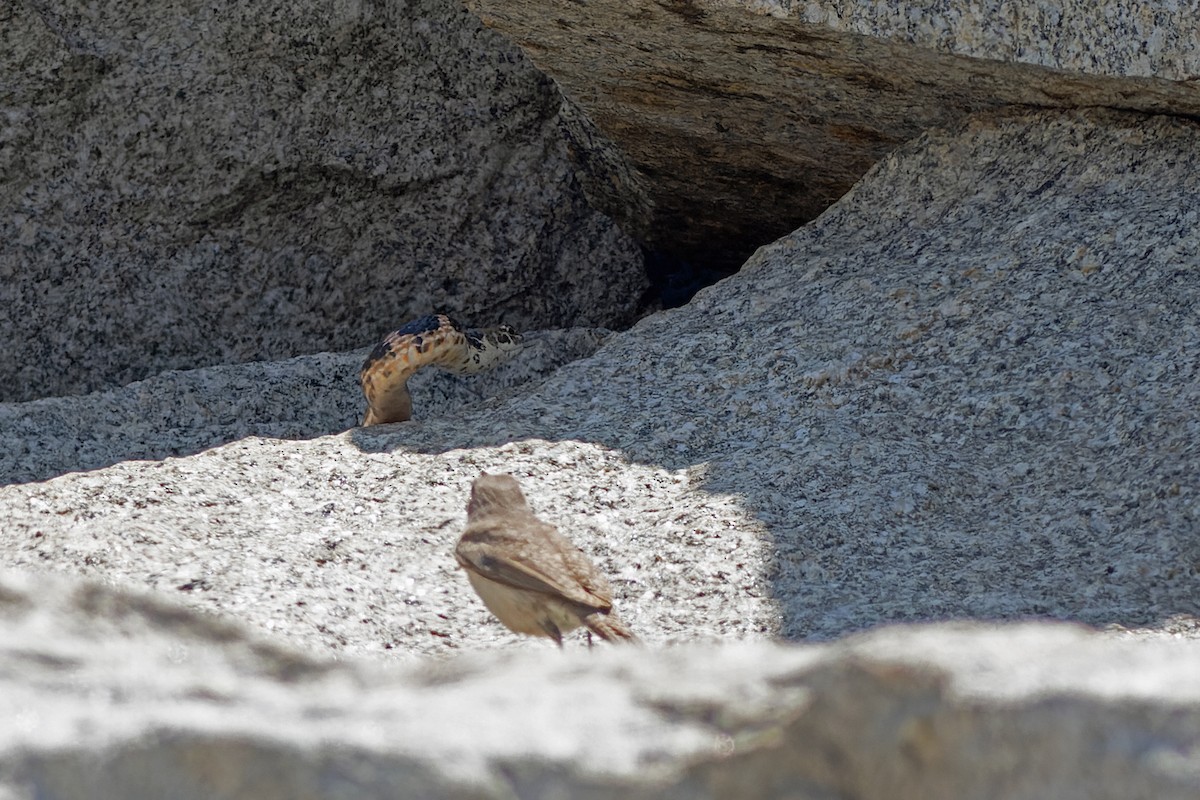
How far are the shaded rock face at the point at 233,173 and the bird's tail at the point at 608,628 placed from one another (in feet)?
8.47

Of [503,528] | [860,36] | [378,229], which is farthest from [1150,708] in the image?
[378,229]

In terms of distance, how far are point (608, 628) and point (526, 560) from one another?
21cm

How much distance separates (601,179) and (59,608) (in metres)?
3.98

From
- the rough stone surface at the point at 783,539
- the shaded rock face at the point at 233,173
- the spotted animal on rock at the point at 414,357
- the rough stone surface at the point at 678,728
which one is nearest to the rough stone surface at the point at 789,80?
the rough stone surface at the point at 783,539

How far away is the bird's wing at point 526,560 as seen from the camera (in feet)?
9.20

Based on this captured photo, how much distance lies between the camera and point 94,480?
11.9 feet

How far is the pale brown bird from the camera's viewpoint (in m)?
2.81

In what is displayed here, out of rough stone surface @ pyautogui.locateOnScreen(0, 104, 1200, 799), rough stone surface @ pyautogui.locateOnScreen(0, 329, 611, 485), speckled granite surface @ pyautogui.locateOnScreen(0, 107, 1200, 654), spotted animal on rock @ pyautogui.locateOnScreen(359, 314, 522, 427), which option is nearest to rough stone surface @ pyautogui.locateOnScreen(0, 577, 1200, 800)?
rough stone surface @ pyautogui.locateOnScreen(0, 104, 1200, 799)

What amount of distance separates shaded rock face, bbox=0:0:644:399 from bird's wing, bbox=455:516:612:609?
7.89ft

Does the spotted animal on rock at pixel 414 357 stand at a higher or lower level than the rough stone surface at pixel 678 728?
lower

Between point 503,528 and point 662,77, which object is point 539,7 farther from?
point 503,528

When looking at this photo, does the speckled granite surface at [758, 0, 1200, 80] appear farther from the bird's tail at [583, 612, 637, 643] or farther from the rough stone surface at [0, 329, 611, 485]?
the bird's tail at [583, 612, 637, 643]

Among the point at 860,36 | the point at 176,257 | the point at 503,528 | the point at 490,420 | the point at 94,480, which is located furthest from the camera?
the point at 176,257

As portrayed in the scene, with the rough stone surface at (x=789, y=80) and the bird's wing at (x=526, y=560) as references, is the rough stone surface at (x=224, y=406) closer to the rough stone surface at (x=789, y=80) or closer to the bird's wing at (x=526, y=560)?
the rough stone surface at (x=789, y=80)
